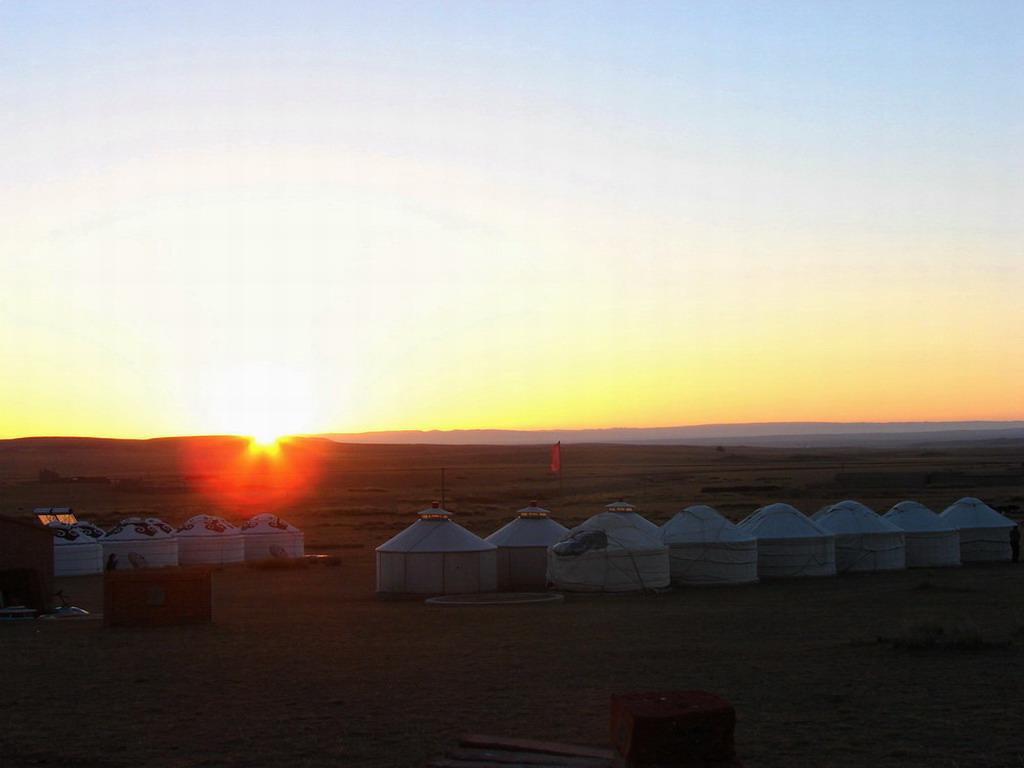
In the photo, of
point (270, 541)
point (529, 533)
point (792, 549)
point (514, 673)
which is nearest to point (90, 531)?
point (270, 541)

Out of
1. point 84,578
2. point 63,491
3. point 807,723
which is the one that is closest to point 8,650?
point 807,723

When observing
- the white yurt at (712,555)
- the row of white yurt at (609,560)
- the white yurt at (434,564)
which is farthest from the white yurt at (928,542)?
the white yurt at (434,564)

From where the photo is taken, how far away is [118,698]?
14445mm

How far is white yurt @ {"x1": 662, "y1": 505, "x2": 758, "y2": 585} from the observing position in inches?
1246

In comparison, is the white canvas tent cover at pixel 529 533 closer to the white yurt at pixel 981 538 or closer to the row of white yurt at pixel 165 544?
the row of white yurt at pixel 165 544

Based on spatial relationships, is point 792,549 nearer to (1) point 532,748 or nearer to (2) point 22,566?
(2) point 22,566

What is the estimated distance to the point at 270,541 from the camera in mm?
42000

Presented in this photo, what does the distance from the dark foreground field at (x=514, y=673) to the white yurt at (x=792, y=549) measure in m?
0.95

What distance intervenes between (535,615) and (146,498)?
6270cm

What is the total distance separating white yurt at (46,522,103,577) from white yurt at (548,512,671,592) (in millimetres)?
15987

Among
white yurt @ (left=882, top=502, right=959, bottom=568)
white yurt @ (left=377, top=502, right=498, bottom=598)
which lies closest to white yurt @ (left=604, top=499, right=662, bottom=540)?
white yurt @ (left=377, top=502, right=498, bottom=598)

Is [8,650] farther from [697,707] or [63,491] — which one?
[63,491]

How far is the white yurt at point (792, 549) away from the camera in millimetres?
33000

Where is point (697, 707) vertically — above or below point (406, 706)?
above
